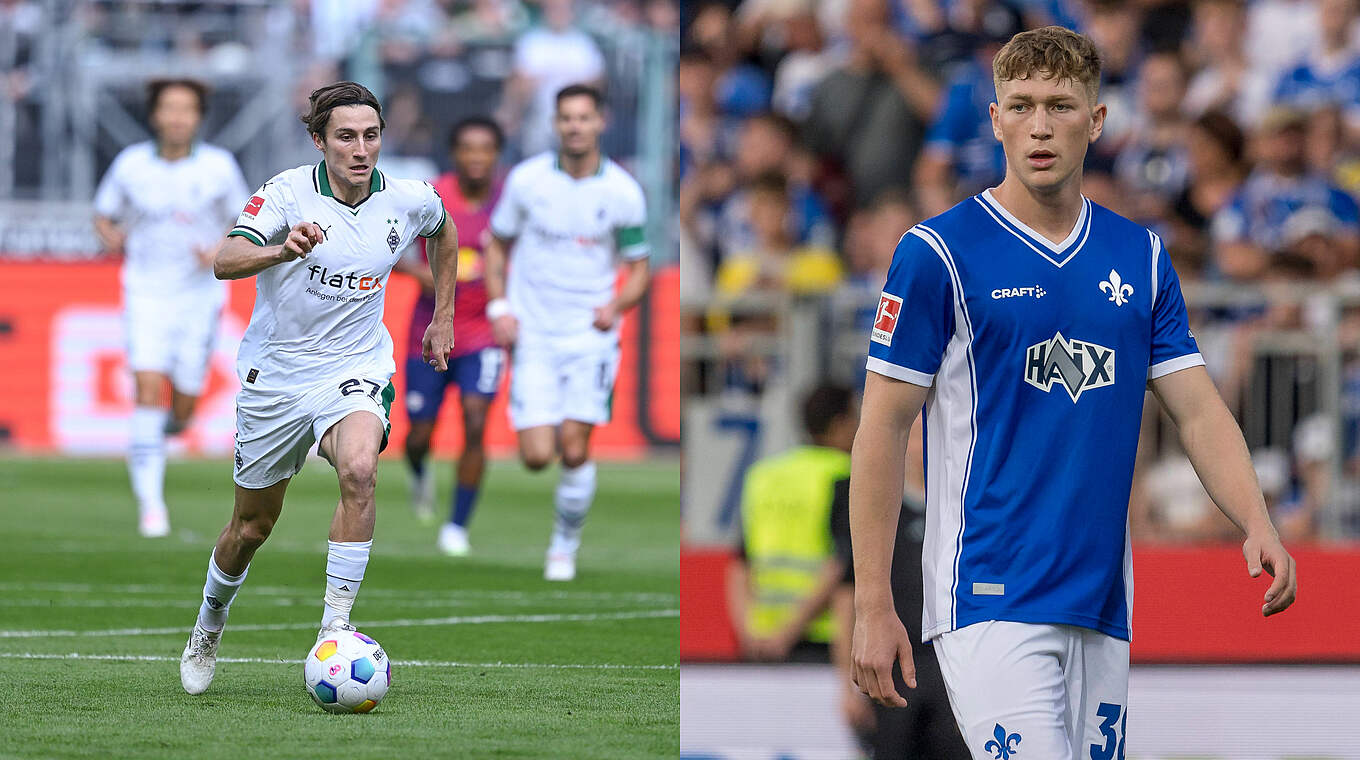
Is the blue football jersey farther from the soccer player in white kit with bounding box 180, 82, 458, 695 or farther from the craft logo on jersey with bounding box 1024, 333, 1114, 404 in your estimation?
the soccer player in white kit with bounding box 180, 82, 458, 695

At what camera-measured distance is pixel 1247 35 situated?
46.1 feet

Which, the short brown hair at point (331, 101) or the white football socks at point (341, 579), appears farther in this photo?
the short brown hair at point (331, 101)

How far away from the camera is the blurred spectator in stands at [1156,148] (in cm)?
1223

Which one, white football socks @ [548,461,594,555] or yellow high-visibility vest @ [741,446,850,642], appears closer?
yellow high-visibility vest @ [741,446,850,642]

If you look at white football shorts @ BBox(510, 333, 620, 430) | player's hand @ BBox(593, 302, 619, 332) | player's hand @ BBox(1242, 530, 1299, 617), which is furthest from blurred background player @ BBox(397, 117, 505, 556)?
player's hand @ BBox(1242, 530, 1299, 617)

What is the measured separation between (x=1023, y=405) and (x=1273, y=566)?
61 centimetres

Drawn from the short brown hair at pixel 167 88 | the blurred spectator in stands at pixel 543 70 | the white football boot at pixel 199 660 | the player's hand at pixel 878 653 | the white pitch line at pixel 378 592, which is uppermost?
the blurred spectator in stands at pixel 543 70

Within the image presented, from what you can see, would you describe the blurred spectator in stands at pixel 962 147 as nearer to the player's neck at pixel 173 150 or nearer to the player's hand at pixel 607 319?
the player's hand at pixel 607 319

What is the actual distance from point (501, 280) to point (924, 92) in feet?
14.8

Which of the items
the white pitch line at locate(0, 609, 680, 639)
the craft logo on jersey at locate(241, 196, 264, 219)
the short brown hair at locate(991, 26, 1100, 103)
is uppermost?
the short brown hair at locate(991, 26, 1100, 103)

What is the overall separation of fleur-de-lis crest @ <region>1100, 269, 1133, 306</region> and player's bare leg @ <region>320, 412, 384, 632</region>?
9.71 ft

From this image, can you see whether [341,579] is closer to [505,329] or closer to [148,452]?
[505,329]

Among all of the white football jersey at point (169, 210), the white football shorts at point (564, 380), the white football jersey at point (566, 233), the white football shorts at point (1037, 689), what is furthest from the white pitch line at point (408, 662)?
the white football jersey at point (169, 210)

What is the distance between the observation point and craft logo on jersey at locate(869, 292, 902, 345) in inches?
152
